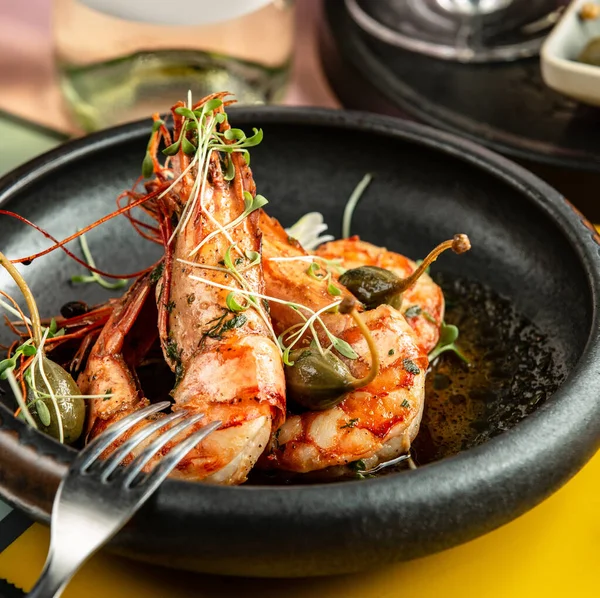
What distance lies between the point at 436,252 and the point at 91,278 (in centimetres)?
86

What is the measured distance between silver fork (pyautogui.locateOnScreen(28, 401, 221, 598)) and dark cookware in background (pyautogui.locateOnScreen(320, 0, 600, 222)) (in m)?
1.70

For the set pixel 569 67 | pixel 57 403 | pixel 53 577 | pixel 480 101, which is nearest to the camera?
pixel 53 577

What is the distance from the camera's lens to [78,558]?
1.29 meters

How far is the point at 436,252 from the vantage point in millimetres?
1794

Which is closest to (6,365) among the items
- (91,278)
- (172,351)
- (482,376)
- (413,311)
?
(172,351)

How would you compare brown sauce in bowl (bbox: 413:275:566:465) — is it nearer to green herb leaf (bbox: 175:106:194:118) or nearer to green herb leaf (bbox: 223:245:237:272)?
green herb leaf (bbox: 223:245:237:272)

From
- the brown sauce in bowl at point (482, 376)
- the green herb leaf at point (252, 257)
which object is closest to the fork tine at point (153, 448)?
the green herb leaf at point (252, 257)

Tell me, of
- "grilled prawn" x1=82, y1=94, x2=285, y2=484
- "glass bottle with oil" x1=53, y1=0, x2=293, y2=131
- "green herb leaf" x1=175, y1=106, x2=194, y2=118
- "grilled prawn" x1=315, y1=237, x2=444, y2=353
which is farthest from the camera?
"glass bottle with oil" x1=53, y1=0, x2=293, y2=131

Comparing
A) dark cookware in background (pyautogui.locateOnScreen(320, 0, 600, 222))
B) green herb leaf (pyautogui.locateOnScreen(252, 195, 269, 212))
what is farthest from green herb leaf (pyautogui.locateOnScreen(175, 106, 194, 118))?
dark cookware in background (pyautogui.locateOnScreen(320, 0, 600, 222))

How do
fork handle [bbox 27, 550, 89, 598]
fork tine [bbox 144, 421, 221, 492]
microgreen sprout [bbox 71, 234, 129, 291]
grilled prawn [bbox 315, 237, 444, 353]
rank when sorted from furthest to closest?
microgreen sprout [bbox 71, 234, 129, 291] → grilled prawn [bbox 315, 237, 444, 353] → fork tine [bbox 144, 421, 221, 492] → fork handle [bbox 27, 550, 89, 598]

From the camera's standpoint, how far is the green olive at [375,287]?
1.93 meters

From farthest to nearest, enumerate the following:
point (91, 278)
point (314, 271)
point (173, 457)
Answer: point (91, 278) → point (314, 271) → point (173, 457)

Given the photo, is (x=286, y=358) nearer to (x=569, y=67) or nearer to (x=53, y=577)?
(x=53, y=577)

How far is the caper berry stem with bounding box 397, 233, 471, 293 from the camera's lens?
5.56 ft
